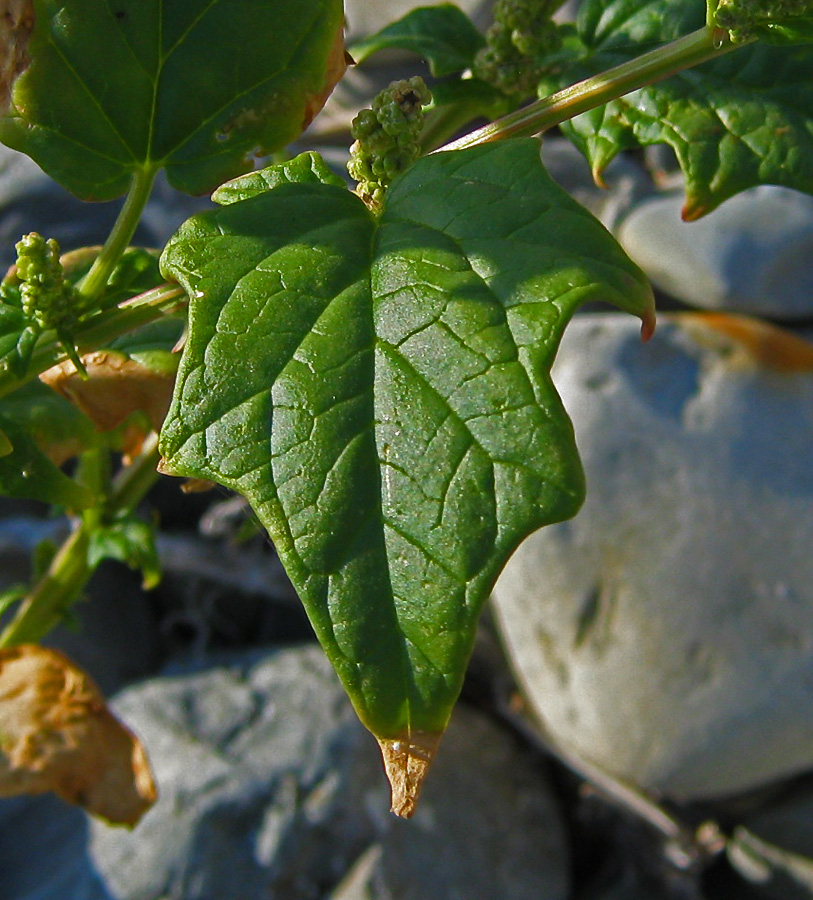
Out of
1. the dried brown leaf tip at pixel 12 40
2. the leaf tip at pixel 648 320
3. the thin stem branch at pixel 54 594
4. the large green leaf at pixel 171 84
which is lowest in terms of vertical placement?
the thin stem branch at pixel 54 594

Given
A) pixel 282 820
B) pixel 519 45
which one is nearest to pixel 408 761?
pixel 519 45

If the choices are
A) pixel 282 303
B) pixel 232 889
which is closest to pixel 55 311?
pixel 282 303

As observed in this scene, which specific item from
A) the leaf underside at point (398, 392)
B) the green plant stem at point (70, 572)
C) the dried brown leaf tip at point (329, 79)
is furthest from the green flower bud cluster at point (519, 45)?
the green plant stem at point (70, 572)

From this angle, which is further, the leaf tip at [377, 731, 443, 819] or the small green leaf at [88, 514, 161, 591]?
the small green leaf at [88, 514, 161, 591]

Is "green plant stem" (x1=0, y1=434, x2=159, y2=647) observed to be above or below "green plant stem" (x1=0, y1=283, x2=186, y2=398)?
below

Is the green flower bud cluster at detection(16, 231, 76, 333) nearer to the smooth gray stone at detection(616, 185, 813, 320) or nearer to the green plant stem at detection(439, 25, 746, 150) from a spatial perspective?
the green plant stem at detection(439, 25, 746, 150)

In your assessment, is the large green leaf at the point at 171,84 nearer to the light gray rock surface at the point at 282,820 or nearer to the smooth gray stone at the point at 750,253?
the light gray rock surface at the point at 282,820

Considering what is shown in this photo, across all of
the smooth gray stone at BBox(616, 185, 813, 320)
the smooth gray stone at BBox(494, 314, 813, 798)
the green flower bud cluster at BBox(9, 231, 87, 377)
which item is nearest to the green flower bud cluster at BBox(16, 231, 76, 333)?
the green flower bud cluster at BBox(9, 231, 87, 377)
